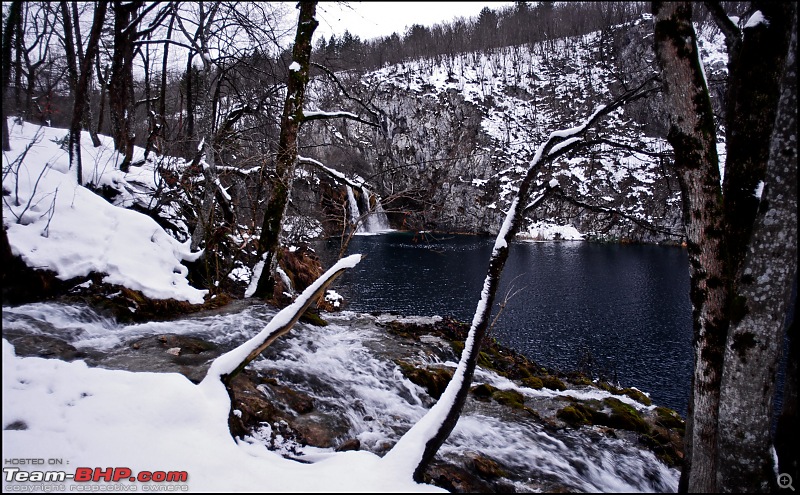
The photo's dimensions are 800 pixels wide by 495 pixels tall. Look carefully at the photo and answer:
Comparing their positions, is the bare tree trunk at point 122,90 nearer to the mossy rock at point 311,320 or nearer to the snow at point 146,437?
the mossy rock at point 311,320

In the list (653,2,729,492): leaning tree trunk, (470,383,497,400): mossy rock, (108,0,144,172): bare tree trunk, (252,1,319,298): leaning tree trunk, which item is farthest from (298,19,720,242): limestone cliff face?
(653,2,729,492): leaning tree trunk

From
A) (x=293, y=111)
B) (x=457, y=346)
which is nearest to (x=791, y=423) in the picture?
(x=457, y=346)

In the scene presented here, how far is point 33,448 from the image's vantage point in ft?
7.97

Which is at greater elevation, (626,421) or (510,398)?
(510,398)

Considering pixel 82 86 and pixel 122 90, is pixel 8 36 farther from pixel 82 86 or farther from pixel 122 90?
pixel 122 90

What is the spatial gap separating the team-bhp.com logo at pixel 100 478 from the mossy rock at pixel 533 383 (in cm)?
856

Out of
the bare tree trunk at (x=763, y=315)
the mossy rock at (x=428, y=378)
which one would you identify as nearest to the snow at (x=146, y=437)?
the bare tree trunk at (x=763, y=315)

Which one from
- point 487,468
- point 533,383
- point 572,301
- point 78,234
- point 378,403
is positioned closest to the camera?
point 487,468

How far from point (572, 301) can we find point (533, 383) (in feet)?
48.4

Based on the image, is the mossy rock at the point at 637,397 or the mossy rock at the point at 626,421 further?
the mossy rock at the point at 637,397

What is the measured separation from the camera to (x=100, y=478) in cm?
232

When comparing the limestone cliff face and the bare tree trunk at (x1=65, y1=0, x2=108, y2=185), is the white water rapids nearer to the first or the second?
the bare tree trunk at (x1=65, y1=0, x2=108, y2=185)

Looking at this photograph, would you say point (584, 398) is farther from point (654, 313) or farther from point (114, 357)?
point (654, 313)

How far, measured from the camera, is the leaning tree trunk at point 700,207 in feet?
10.7
